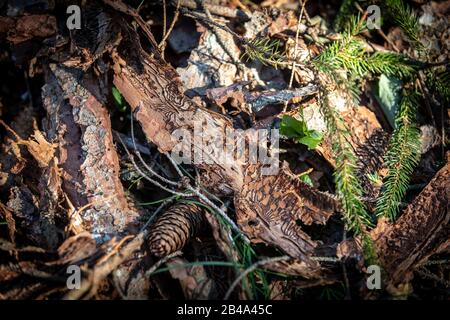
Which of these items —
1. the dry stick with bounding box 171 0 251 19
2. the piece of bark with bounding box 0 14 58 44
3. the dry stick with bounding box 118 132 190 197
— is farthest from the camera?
the dry stick with bounding box 171 0 251 19

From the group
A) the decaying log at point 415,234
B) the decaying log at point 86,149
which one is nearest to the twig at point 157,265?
the decaying log at point 86,149

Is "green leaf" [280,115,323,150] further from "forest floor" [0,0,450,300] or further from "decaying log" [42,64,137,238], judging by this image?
"decaying log" [42,64,137,238]

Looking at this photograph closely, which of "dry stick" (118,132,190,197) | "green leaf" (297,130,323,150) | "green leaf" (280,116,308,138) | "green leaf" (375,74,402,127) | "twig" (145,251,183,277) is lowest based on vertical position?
"twig" (145,251,183,277)

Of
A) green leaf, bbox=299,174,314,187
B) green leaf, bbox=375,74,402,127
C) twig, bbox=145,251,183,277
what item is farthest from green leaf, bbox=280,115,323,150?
twig, bbox=145,251,183,277

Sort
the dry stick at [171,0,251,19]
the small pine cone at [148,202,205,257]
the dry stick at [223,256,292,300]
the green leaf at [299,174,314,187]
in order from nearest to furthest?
the dry stick at [223,256,292,300] < the small pine cone at [148,202,205,257] < the green leaf at [299,174,314,187] < the dry stick at [171,0,251,19]

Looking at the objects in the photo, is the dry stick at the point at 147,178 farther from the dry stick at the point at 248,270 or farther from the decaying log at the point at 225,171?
the dry stick at the point at 248,270
